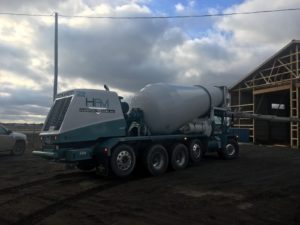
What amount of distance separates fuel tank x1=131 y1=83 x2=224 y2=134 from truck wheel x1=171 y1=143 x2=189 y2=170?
709mm

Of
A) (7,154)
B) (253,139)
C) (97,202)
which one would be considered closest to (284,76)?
(253,139)

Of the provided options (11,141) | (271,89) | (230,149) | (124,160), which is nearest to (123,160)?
(124,160)

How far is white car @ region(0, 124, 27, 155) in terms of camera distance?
20031mm

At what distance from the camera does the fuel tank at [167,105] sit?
47.9 feet

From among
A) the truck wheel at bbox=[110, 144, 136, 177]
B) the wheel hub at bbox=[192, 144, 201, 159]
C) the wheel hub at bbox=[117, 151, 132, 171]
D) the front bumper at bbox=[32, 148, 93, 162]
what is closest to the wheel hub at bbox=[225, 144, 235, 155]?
the wheel hub at bbox=[192, 144, 201, 159]

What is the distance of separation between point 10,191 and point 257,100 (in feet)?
78.7

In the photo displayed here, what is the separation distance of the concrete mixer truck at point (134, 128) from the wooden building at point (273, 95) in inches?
472

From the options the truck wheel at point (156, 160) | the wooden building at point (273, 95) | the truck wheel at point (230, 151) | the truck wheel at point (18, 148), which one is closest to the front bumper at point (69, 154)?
the truck wheel at point (156, 160)

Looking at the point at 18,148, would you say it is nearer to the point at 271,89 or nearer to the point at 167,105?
the point at 167,105

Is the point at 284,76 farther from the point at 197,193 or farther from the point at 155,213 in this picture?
the point at 155,213

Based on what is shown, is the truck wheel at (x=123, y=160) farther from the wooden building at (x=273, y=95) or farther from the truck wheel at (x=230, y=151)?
the wooden building at (x=273, y=95)

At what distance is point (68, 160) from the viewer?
12180 millimetres

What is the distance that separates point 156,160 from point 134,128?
1.32 meters

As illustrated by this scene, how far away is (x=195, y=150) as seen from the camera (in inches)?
628
